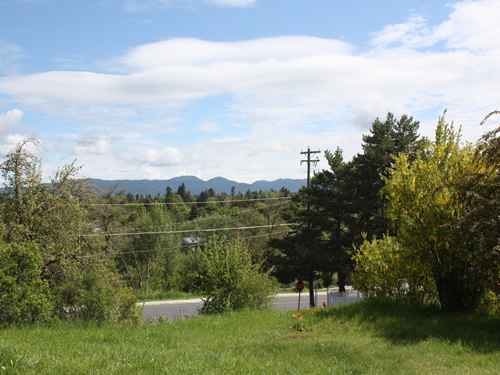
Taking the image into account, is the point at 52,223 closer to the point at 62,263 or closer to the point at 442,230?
the point at 62,263

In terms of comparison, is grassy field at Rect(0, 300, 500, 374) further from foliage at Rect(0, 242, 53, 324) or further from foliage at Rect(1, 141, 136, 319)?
foliage at Rect(1, 141, 136, 319)

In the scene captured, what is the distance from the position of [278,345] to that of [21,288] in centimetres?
556

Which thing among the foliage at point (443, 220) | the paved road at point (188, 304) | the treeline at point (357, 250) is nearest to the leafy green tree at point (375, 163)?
the paved road at point (188, 304)

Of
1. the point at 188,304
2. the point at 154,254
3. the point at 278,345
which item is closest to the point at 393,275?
the point at 278,345

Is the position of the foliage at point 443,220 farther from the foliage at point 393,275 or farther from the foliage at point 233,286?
the foliage at point 233,286

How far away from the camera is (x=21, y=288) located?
364 inches

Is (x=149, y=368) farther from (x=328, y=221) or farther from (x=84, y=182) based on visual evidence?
(x=328, y=221)

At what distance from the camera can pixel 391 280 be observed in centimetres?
1134

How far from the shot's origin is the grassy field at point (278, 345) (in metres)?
5.81

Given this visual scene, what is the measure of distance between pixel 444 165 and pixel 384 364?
5581 mm

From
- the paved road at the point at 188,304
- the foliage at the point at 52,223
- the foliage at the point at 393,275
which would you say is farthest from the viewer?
the paved road at the point at 188,304

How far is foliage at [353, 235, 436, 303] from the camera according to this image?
10430 mm

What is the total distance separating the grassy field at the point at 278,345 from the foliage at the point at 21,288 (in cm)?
56

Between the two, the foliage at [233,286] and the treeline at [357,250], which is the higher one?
the treeline at [357,250]
